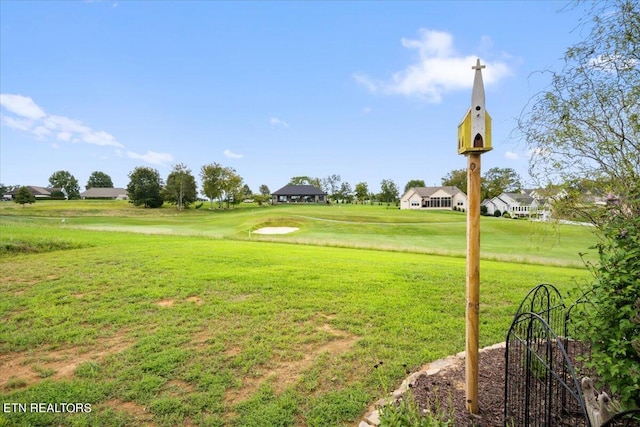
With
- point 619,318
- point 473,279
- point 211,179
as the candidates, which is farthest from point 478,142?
point 211,179

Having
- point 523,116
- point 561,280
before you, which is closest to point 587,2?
point 523,116

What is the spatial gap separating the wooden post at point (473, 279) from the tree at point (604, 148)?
0.67 metres

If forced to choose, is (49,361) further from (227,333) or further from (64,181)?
(64,181)

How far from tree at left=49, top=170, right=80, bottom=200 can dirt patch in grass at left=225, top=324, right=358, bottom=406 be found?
326ft

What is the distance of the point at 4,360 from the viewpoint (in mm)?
3629

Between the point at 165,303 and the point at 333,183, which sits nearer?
the point at 165,303

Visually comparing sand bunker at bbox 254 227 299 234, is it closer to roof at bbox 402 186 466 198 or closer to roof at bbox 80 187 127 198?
roof at bbox 402 186 466 198

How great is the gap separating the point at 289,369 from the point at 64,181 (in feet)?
348

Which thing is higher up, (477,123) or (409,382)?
(477,123)

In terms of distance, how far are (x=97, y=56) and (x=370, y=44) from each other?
39.3ft

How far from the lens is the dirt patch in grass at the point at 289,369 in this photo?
2880 mm

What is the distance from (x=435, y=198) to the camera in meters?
55.8

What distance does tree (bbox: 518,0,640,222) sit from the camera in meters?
2.82

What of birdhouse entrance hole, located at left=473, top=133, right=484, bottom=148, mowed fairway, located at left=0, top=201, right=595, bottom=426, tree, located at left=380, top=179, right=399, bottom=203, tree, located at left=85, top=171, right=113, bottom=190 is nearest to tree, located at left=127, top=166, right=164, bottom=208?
mowed fairway, located at left=0, top=201, right=595, bottom=426
